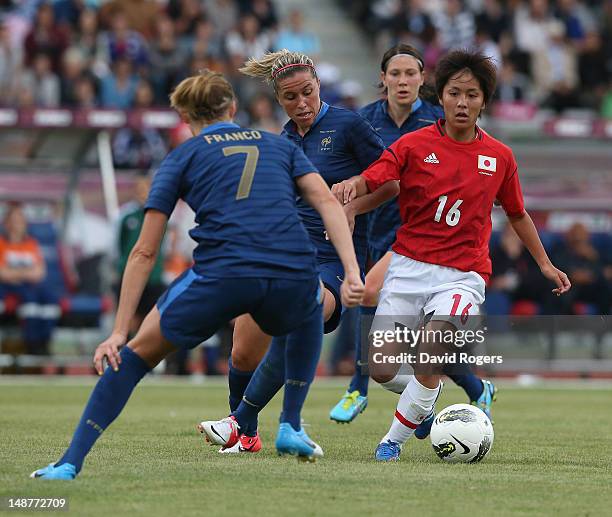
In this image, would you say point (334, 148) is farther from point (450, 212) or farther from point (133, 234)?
point (133, 234)

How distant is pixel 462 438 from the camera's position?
7.51 meters

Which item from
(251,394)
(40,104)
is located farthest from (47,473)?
(40,104)

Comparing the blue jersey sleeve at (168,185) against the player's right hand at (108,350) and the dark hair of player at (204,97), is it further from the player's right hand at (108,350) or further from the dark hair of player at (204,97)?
the player's right hand at (108,350)

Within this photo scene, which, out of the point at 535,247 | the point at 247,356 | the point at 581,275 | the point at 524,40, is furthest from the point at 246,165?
the point at 524,40

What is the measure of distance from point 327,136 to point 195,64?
11.5 metres

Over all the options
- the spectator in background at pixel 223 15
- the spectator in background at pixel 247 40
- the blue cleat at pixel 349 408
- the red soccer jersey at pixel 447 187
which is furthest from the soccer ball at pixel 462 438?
the spectator in background at pixel 223 15

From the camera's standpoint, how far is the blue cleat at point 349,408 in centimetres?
934

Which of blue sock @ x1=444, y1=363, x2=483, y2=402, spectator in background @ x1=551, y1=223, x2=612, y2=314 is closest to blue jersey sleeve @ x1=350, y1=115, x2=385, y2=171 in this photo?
blue sock @ x1=444, y1=363, x2=483, y2=402

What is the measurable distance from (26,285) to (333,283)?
906cm

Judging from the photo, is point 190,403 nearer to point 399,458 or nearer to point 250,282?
point 399,458

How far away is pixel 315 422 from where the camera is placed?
10359 mm

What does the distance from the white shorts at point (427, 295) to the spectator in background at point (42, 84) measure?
11571 mm

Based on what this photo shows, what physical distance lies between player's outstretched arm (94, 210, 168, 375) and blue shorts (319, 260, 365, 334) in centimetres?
209

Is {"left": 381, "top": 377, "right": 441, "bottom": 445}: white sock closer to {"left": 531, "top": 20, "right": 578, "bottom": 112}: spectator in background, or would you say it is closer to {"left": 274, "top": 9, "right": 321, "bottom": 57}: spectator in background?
{"left": 274, "top": 9, "right": 321, "bottom": 57}: spectator in background
